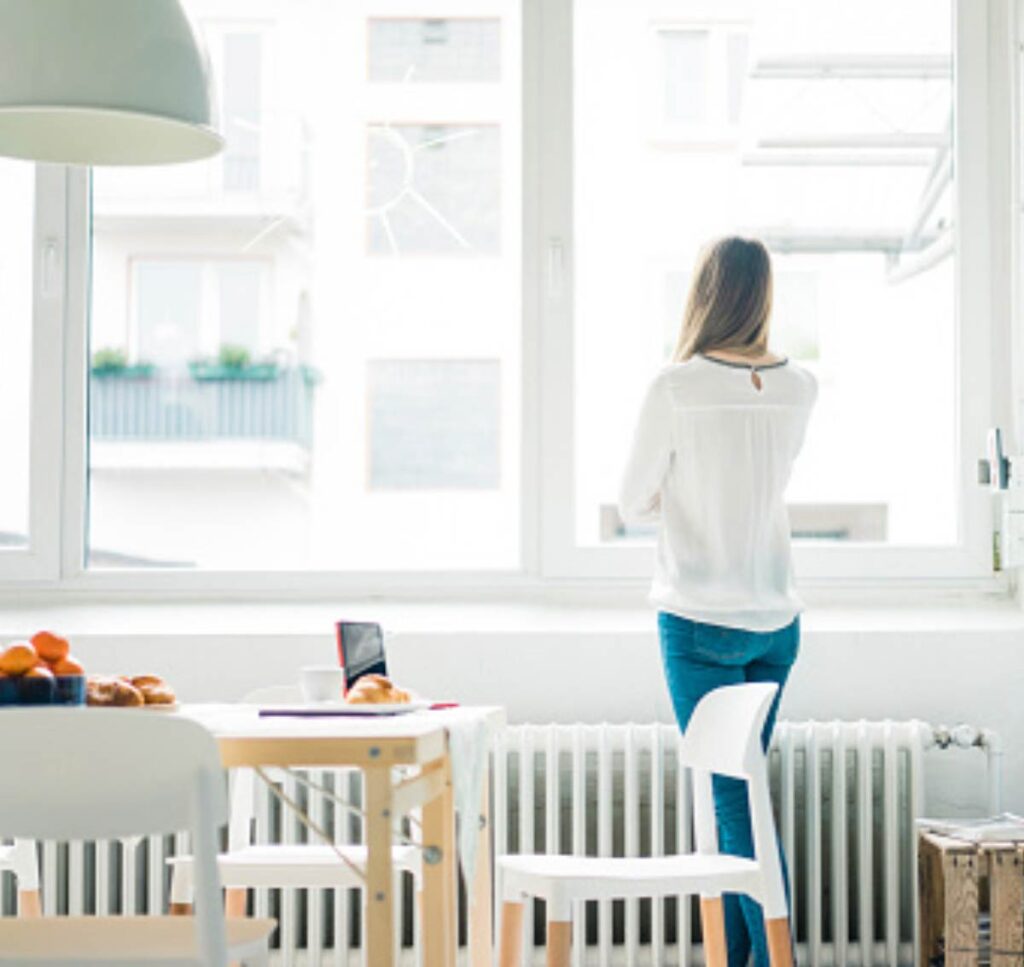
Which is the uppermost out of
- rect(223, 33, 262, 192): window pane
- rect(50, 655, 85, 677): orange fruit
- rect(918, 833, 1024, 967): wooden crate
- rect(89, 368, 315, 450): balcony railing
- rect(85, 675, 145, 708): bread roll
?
rect(223, 33, 262, 192): window pane

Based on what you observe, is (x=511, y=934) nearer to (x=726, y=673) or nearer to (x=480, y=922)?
(x=480, y=922)

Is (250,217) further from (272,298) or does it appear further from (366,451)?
(366,451)

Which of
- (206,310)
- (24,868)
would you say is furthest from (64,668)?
(206,310)

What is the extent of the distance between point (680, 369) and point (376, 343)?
3.39ft

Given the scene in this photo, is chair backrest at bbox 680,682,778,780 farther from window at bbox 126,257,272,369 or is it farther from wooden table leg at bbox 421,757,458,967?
window at bbox 126,257,272,369

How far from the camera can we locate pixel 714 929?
9.43 ft

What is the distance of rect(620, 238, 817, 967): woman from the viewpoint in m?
3.07

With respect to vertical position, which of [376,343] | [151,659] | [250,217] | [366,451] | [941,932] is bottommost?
[941,932]

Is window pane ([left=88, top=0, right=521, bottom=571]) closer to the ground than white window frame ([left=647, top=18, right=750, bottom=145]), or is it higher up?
closer to the ground

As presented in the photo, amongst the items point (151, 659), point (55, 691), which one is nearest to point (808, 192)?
point (151, 659)

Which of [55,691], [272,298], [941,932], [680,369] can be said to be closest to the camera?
[55,691]

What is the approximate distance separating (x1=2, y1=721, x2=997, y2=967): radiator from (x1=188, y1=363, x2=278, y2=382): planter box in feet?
2.93

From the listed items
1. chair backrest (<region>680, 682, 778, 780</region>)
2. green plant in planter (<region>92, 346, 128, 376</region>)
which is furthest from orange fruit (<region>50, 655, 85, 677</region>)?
green plant in planter (<region>92, 346, 128, 376</region>)

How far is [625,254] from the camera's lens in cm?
394
